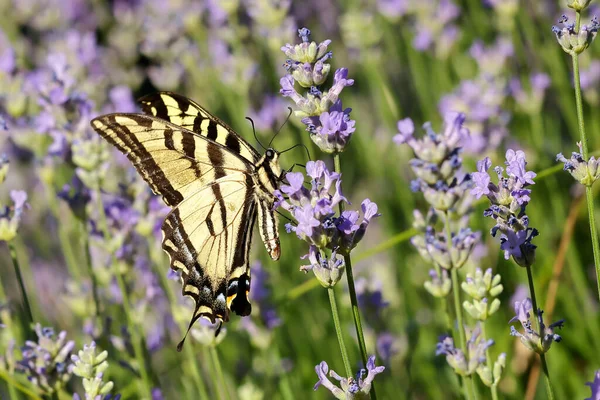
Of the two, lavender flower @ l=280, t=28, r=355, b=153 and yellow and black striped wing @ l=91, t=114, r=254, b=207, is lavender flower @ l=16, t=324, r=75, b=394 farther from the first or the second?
lavender flower @ l=280, t=28, r=355, b=153

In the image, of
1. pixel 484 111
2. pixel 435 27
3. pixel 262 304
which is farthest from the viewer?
pixel 435 27

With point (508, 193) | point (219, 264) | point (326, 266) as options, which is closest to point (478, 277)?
point (508, 193)

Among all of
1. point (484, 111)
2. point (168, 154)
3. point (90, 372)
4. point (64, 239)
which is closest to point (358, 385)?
point (90, 372)

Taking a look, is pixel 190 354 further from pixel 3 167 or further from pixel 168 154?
pixel 3 167

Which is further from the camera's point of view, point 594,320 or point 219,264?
point 594,320

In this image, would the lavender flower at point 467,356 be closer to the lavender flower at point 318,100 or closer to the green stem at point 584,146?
the green stem at point 584,146

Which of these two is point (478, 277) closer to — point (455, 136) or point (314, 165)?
point (455, 136)

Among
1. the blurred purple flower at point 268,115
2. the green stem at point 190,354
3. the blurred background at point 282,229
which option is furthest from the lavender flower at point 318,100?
the blurred purple flower at point 268,115
